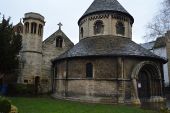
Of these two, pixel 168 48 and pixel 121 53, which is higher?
pixel 168 48

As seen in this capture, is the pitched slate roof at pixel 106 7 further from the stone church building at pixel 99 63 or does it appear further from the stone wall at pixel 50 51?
the stone wall at pixel 50 51

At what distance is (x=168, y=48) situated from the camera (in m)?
38.0

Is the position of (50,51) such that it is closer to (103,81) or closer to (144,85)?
(103,81)

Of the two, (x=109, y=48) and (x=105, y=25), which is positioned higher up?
(x=105, y=25)

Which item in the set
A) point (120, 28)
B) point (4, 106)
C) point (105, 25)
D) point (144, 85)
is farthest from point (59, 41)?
point (4, 106)

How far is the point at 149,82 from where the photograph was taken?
21531 millimetres

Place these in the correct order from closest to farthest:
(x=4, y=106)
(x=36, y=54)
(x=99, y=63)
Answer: (x=4, y=106)
(x=99, y=63)
(x=36, y=54)

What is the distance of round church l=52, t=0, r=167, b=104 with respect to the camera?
65.0 feet

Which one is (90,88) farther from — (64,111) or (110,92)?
(64,111)

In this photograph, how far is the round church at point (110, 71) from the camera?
65.0ft

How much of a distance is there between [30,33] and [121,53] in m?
13.2

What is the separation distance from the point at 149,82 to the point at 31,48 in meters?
15.3

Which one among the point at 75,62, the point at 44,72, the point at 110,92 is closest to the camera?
the point at 110,92

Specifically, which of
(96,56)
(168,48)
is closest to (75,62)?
(96,56)
